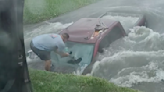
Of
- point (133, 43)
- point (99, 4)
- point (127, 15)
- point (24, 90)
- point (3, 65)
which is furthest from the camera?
point (99, 4)

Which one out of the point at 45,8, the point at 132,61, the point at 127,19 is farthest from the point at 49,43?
the point at 45,8

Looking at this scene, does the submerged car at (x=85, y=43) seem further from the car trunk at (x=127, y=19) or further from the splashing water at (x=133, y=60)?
the car trunk at (x=127, y=19)

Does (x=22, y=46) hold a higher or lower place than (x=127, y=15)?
higher

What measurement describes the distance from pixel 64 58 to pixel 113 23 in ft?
5.92

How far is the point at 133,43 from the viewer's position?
6816 mm

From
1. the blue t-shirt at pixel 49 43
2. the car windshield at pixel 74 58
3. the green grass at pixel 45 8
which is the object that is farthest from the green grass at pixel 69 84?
the green grass at pixel 45 8

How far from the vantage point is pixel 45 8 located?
40.6 ft

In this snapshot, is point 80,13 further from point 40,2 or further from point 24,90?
point 24,90

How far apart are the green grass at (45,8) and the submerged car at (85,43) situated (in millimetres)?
5454

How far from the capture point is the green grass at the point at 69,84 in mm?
4195

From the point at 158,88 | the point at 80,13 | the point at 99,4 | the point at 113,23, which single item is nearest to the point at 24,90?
the point at 158,88

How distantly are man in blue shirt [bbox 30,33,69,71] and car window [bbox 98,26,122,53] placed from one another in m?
0.81

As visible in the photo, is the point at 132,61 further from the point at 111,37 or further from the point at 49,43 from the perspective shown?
the point at 49,43

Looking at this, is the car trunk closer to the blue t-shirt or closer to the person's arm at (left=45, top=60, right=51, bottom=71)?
the blue t-shirt
